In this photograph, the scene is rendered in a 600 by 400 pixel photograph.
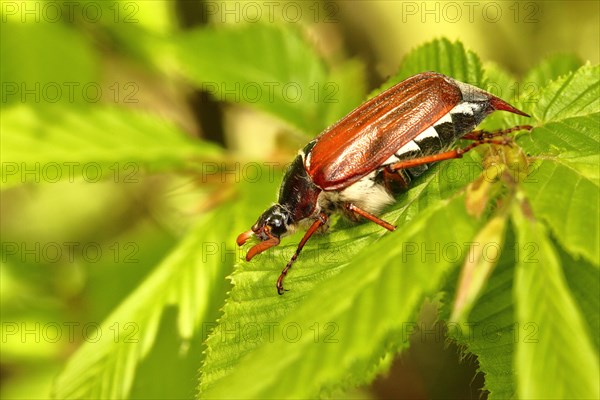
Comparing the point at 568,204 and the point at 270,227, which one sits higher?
the point at 270,227

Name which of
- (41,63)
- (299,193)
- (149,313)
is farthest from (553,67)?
(41,63)

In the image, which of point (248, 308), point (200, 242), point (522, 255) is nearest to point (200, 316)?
point (200, 242)

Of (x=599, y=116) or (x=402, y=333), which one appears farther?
(x=599, y=116)

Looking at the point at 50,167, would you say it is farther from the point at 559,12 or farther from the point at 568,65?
the point at 559,12

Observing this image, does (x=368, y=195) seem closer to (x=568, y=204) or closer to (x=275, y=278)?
(x=275, y=278)

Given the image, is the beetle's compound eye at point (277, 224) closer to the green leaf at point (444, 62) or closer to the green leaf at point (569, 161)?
the green leaf at point (444, 62)

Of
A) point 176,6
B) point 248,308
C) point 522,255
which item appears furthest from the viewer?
point 176,6

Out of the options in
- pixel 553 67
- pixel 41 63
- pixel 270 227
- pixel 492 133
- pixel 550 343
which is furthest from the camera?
pixel 41 63

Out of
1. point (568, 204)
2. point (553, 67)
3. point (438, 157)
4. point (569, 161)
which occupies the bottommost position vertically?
point (568, 204)
